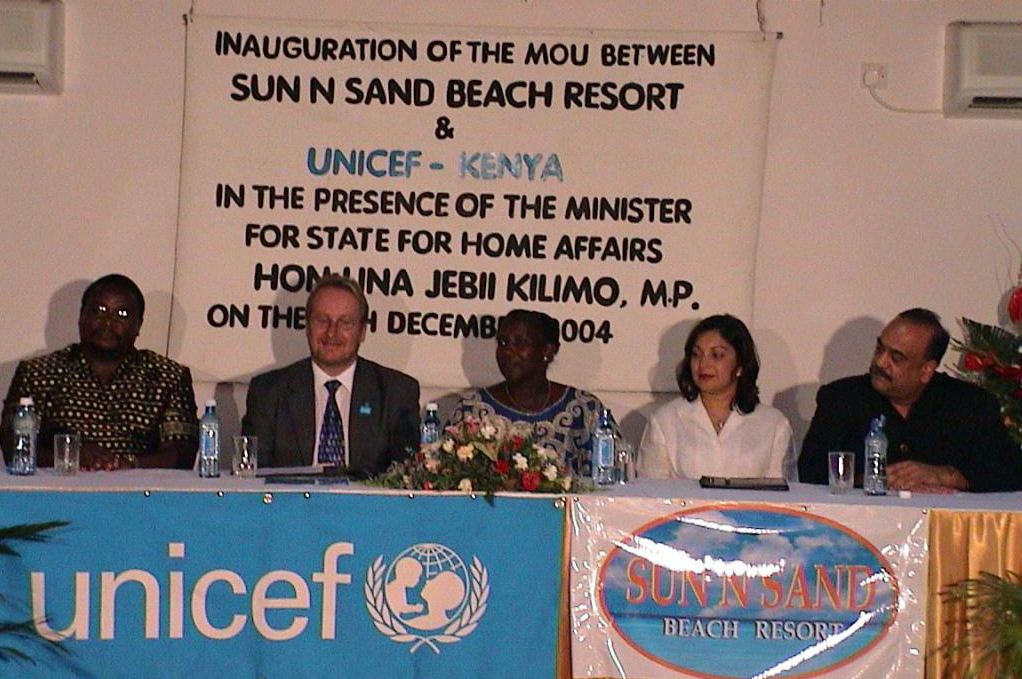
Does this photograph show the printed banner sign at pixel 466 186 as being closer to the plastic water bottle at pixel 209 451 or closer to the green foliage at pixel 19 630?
the plastic water bottle at pixel 209 451

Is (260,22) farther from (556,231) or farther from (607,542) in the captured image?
(607,542)

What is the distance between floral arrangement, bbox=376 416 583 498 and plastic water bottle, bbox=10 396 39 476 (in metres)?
1.13

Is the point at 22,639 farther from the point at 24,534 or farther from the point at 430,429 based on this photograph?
the point at 430,429

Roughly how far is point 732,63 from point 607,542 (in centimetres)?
259

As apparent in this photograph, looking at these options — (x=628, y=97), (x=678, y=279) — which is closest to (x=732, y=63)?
(x=628, y=97)

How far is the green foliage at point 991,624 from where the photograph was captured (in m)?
4.35

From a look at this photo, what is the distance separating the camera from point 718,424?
5.41 metres

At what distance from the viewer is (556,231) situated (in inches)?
248

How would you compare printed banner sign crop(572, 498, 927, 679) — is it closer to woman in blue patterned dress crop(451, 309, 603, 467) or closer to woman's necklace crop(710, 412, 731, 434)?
woman's necklace crop(710, 412, 731, 434)

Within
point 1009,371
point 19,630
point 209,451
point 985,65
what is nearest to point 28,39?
point 209,451

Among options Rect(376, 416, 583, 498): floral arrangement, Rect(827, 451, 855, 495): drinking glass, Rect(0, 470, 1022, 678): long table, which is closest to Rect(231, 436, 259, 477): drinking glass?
Rect(0, 470, 1022, 678): long table

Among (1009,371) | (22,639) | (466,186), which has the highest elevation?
(466,186)

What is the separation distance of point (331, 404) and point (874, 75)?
2733 mm

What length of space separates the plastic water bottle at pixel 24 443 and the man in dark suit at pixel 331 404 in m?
0.82
